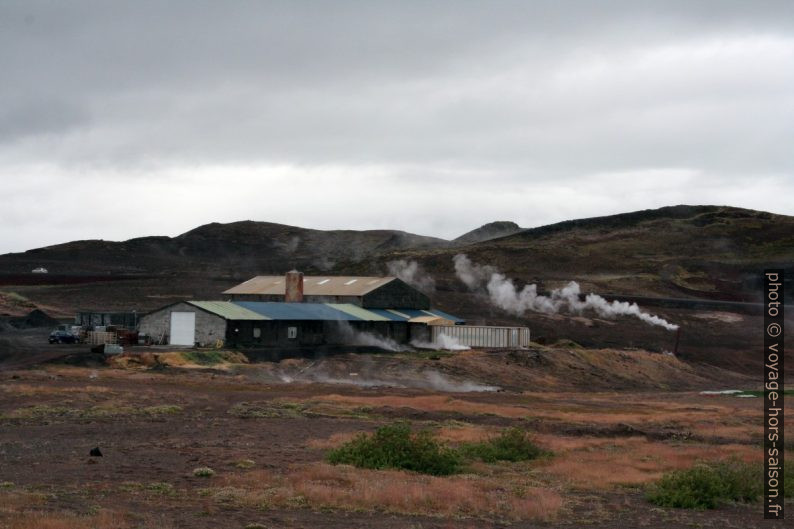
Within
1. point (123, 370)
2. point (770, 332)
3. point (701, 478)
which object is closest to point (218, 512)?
point (701, 478)

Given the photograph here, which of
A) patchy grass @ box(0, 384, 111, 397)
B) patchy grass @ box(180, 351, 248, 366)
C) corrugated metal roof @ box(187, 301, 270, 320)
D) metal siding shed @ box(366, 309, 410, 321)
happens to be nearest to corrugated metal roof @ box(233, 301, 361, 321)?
corrugated metal roof @ box(187, 301, 270, 320)

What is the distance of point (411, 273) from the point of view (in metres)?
143

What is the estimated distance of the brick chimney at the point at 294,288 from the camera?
8731 centimetres

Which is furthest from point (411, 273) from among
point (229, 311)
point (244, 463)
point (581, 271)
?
point (244, 463)

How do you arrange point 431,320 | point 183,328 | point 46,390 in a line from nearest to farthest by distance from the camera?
point 46,390 → point 183,328 → point 431,320

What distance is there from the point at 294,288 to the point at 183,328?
18.7m

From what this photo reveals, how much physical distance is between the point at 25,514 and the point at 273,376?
140ft

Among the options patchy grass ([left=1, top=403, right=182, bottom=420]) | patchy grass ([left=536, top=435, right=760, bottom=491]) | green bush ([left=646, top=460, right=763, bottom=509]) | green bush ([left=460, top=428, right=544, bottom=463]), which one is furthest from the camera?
patchy grass ([left=1, top=403, right=182, bottom=420])

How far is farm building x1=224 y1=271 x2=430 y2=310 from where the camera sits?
86.9m

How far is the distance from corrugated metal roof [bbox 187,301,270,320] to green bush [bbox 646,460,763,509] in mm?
44774

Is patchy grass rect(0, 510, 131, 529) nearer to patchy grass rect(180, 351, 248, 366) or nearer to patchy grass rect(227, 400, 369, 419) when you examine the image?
patchy grass rect(227, 400, 369, 419)

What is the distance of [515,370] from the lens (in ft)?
244

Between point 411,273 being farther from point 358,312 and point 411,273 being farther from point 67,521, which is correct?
point 67,521

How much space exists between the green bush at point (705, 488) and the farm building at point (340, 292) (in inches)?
2317
